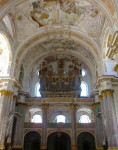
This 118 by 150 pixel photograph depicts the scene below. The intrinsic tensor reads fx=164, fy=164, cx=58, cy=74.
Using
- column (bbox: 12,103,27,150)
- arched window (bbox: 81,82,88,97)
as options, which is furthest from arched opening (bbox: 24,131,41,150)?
arched window (bbox: 81,82,88,97)

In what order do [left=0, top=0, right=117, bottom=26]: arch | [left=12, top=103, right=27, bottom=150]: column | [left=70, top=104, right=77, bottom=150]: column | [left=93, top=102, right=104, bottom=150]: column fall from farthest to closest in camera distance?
[left=70, top=104, right=77, bottom=150]: column
[left=93, top=102, right=104, bottom=150]: column
[left=12, top=103, right=27, bottom=150]: column
[left=0, top=0, right=117, bottom=26]: arch

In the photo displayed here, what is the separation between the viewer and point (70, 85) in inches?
877

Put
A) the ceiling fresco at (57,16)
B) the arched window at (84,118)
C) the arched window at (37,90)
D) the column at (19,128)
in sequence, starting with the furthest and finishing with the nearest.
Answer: the arched window at (84,118), the arched window at (37,90), the column at (19,128), the ceiling fresco at (57,16)

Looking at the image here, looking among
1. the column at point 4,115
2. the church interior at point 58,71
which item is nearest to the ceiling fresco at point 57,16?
the church interior at point 58,71

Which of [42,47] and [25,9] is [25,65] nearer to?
[42,47]

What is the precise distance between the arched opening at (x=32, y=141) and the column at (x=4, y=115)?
668 centimetres

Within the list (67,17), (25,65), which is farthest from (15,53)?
(67,17)

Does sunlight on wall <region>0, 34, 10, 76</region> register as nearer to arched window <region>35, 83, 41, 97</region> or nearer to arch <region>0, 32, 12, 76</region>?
arch <region>0, 32, 12, 76</region>

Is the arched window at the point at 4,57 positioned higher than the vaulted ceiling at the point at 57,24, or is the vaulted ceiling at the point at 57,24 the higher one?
the vaulted ceiling at the point at 57,24

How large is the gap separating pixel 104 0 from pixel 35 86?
49.1ft

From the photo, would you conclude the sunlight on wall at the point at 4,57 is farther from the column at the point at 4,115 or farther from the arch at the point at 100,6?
the arch at the point at 100,6

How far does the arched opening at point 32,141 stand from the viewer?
67.4ft

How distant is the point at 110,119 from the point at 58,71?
11469mm

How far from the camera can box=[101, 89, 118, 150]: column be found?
1332cm
